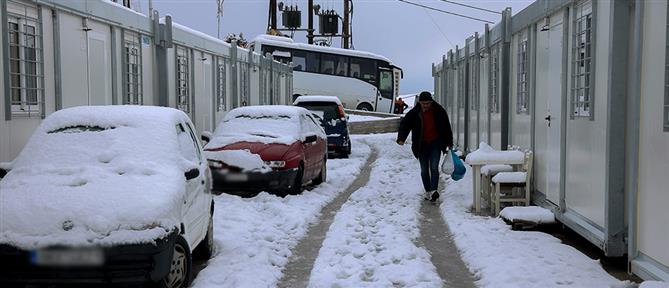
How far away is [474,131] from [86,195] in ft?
37.1

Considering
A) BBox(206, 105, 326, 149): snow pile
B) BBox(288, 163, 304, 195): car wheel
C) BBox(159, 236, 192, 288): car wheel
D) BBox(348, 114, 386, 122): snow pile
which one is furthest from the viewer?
BBox(348, 114, 386, 122): snow pile

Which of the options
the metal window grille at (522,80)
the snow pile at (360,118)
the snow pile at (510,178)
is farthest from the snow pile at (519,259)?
the snow pile at (360,118)

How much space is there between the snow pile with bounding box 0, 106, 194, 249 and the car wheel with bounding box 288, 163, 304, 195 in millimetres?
4283

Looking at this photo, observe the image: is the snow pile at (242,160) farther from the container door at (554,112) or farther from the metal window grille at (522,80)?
the container door at (554,112)

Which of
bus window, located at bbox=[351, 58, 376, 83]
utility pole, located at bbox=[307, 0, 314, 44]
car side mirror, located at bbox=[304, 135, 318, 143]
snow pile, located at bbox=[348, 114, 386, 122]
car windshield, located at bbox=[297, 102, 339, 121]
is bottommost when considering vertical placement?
car side mirror, located at bbox=[304, 135, 318, 143]

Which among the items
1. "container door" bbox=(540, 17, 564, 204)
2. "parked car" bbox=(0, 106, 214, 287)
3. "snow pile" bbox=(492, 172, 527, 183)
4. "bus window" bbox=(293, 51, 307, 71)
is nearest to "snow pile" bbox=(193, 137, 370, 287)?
"parked car" bbox=(0, 106, 214, 287)

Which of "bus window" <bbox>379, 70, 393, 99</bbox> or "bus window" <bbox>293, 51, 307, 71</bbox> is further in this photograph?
"bus window" <bbox>379, 70, 393, 99</bbox>

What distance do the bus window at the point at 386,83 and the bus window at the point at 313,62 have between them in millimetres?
3636

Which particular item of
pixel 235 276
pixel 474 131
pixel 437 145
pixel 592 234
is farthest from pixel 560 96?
pixel 474 131

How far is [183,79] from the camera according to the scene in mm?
14242

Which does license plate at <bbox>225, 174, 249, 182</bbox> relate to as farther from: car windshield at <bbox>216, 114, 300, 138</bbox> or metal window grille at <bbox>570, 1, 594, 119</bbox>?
metal window grille at <bbox>570, 1, 594, 119</bbox>

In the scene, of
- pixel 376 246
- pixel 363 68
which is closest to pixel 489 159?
pixel 376 246

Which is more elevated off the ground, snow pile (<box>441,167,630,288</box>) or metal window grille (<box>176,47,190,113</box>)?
metal window grille (<box>176,47,190,113</box>)

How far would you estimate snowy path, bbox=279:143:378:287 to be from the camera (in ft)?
20.4
